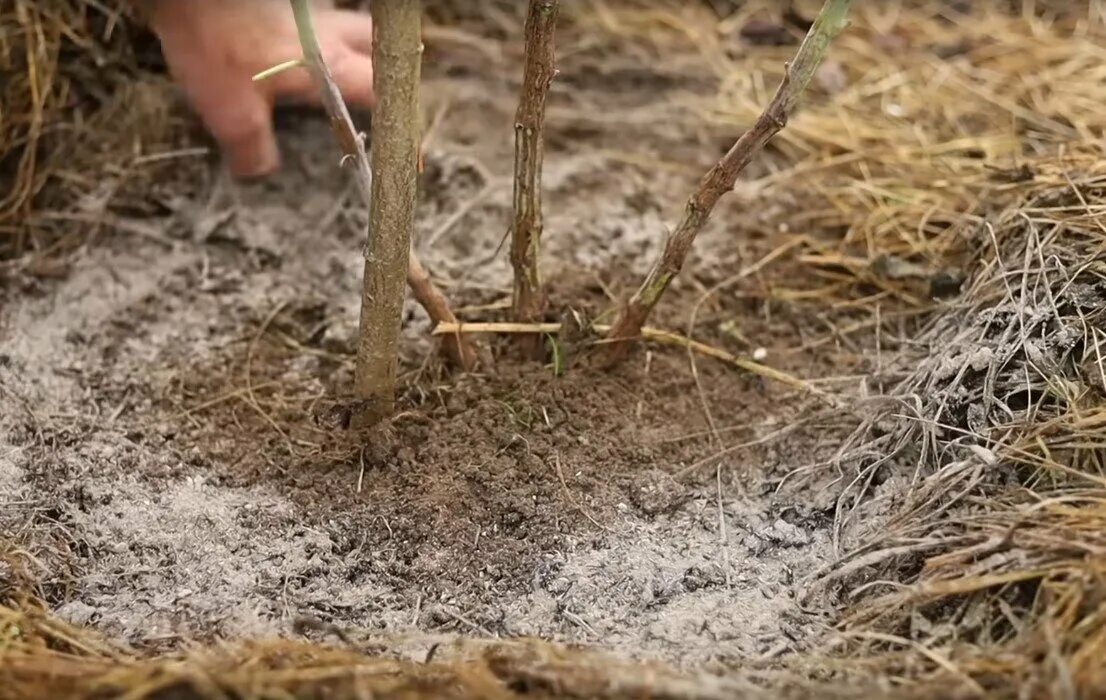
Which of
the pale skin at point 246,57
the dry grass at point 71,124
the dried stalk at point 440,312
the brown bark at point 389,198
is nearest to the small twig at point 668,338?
the dried stalk at point 440,312

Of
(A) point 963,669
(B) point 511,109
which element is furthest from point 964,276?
(B) point 511,109

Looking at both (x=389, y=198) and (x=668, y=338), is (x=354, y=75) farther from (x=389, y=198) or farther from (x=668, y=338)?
(x=668, y=338)

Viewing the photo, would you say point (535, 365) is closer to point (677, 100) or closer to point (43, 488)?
point (43, 488)

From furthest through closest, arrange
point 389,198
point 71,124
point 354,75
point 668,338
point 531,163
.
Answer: point 71,124 < point 354,75 < point 668,338 < point 531,163 < point 389,198

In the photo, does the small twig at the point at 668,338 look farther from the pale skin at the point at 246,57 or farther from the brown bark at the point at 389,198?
Answer: the pale skin at the point at 246,57

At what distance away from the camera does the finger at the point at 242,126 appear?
5.71 feet

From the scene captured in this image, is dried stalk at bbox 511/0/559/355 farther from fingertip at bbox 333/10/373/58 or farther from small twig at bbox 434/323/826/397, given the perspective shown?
fingertip at bbox 333/10/373/58

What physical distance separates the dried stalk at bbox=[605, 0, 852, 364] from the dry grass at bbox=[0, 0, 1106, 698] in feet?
1.13

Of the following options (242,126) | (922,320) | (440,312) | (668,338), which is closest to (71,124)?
(242,126)

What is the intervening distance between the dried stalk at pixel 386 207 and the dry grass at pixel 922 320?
1.41 ft

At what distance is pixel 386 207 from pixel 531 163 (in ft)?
0.74

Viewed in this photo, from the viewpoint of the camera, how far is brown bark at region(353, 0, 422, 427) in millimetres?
1163

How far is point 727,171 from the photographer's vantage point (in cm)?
136

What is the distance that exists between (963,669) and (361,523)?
2.36 feet
